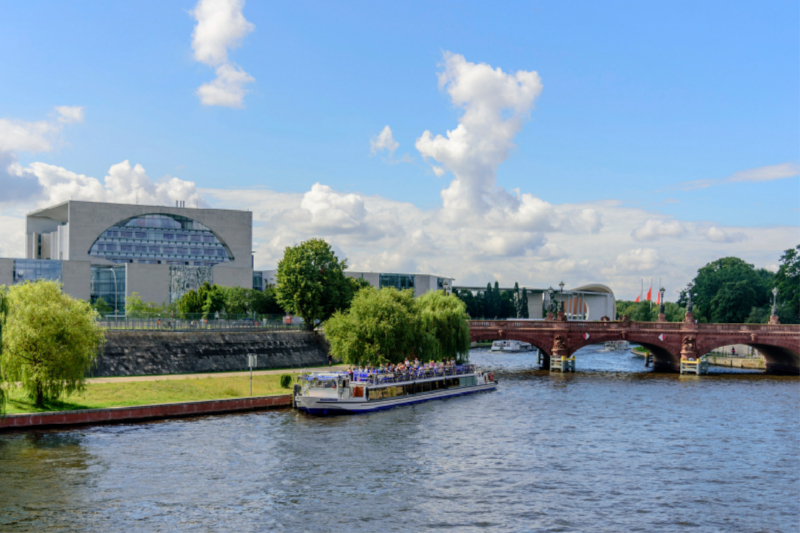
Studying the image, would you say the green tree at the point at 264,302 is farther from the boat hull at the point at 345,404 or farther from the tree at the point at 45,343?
the tree at the point at 45,343

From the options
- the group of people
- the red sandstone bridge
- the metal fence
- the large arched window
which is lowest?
the group of people

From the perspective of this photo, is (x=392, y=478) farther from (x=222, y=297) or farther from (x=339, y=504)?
(x=222, y=297)

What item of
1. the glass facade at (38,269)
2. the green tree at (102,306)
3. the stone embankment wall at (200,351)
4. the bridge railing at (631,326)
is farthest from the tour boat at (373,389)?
the glass facade at (38,269)

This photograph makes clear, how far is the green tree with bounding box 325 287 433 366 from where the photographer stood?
2489 inches

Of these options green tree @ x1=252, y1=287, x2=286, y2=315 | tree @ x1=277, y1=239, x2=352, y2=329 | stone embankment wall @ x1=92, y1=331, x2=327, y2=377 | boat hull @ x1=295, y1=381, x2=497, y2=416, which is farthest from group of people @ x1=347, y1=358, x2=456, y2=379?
green tree @ x1=252, y1=287, x2=286, y2=315

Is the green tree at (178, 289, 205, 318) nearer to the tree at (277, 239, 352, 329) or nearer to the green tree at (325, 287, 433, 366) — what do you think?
the tree at (277, 239, 352, 329)

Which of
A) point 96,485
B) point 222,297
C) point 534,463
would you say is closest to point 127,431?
point 96,485

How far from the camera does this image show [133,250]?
128 metres

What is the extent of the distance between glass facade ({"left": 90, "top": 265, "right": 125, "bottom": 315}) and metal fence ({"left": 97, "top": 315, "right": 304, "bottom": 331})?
4078 cm

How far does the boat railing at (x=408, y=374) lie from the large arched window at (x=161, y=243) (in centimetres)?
7736

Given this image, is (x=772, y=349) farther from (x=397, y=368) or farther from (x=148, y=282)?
(x=148, y=282)

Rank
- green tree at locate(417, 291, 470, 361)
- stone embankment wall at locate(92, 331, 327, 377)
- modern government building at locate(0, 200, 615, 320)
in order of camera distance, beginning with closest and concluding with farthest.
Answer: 1. stone embankment wall at locate(92, 331, 327, 377)
2. green tree at locate(417, 291, 470, 361)
3. modern government building at locate(0, 200, 615, 320)

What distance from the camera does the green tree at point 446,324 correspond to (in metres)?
76.9

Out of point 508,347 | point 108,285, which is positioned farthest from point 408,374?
point 508,347
